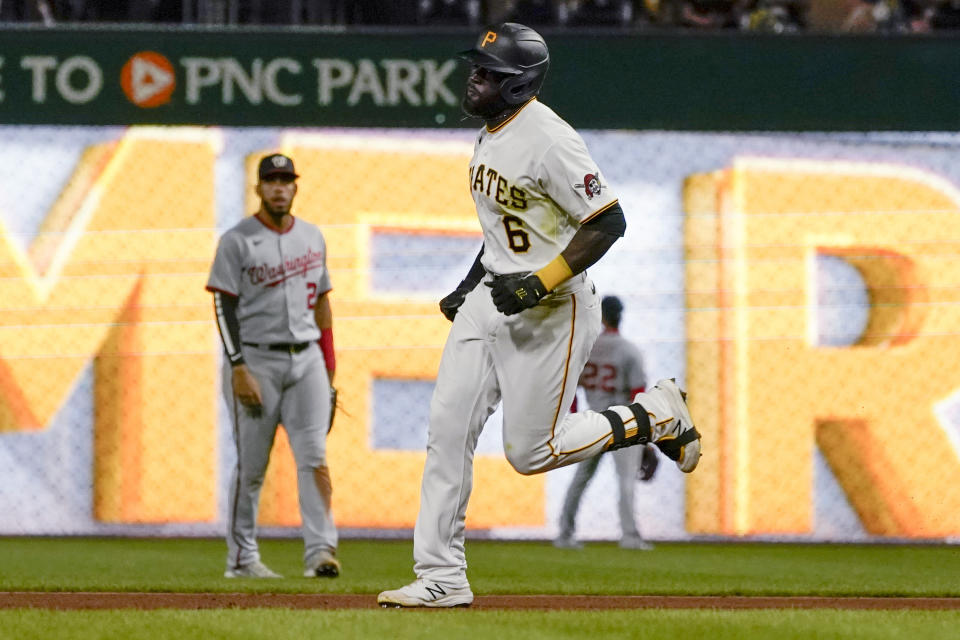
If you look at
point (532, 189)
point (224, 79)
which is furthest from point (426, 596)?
point (224, 79)

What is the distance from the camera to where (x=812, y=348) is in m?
11.2

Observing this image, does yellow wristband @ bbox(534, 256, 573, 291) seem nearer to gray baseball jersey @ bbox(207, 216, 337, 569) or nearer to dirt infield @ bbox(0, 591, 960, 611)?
dirt infield @ bbox(0, 591, 960, 611)

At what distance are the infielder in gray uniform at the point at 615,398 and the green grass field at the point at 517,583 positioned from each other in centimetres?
20

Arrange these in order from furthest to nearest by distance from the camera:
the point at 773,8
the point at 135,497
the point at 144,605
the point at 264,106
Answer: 1. the point at 773,8
2. the point at 135,497
3. the point at 264,106
4. the point at 144,605

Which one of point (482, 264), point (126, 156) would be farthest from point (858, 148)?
point (482, 264)

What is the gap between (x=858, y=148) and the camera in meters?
11.1

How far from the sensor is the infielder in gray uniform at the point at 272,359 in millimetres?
7141

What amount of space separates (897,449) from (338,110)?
15.7 ft

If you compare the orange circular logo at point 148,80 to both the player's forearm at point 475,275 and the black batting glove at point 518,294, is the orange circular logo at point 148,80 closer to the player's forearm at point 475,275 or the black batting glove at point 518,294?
the player's forearm at point 475,275

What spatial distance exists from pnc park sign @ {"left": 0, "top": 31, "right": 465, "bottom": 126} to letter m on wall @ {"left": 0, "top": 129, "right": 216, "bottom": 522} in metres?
1.23

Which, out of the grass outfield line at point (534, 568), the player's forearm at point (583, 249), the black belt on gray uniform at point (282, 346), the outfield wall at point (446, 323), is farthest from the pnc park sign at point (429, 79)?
the player's forearm at point (583, 249)

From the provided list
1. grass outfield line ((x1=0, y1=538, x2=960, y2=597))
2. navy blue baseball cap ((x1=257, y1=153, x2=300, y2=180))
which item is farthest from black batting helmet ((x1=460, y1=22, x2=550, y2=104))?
grass outfield line ((x1=0, y1=538, x2=960, y2=597))

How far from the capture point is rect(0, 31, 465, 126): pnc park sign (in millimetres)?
9656

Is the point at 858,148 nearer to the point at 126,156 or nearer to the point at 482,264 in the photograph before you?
the point at 126,156
